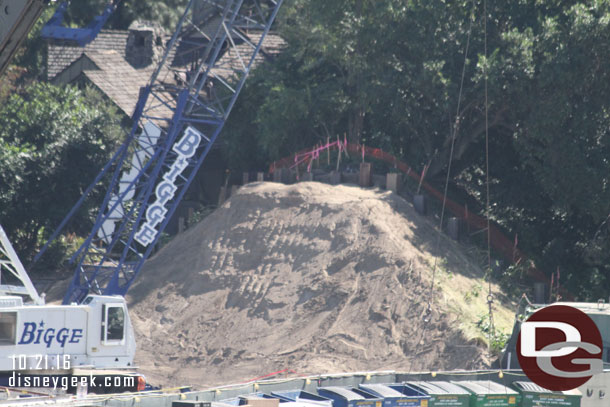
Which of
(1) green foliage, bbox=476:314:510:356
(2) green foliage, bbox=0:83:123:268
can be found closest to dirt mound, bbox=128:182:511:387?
(1) green foliage, bbox=476:314:510:356

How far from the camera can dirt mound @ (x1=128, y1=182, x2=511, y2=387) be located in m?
26.5

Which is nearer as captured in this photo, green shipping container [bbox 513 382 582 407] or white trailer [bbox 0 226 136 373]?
green shipping container [bbox 513 382 582 407]

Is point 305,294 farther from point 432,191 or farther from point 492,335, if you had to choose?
point 432,191

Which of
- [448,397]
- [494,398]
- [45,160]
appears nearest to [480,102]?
[494,398]

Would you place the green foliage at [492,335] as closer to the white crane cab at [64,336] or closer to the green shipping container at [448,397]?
the green shipping container at [448,397]

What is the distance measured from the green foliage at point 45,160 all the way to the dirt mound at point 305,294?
6.64 m

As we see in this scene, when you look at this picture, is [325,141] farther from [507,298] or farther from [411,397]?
[411,397]

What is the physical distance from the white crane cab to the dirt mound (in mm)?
4861

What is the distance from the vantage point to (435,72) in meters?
32.0

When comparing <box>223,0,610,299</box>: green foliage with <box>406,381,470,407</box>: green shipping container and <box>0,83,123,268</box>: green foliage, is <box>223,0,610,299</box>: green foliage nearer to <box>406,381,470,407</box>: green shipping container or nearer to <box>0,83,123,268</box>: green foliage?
<box>0,83,123,268</box>: green foliage

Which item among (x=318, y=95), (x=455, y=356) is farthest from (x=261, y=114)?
(x=455, y=356)

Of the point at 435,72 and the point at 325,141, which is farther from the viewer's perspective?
the point at 325,141

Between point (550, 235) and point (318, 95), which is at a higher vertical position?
point (318, 95)

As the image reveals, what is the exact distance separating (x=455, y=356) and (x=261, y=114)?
1562 centimetres
